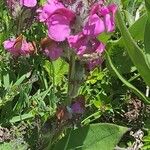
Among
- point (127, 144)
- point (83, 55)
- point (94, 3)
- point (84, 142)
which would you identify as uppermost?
point (94, 3)

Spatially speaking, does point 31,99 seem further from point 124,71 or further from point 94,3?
point 94,3

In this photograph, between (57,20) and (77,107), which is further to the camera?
(77,107)

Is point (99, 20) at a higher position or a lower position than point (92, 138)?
higher

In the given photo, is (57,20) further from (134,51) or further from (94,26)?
(134,51)

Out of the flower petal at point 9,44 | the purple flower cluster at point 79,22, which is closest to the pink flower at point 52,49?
the purple flower cluster at point 79,22

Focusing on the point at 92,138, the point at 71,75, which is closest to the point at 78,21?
the point at 71,75

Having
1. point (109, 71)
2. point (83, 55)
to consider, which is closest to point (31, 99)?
point (109, 71)

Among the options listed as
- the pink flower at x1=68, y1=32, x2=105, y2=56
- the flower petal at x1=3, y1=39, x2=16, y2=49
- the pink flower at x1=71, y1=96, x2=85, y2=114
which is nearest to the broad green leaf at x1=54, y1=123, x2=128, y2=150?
the pink flower at x1=71, y1=96, x2=85, y2=114
